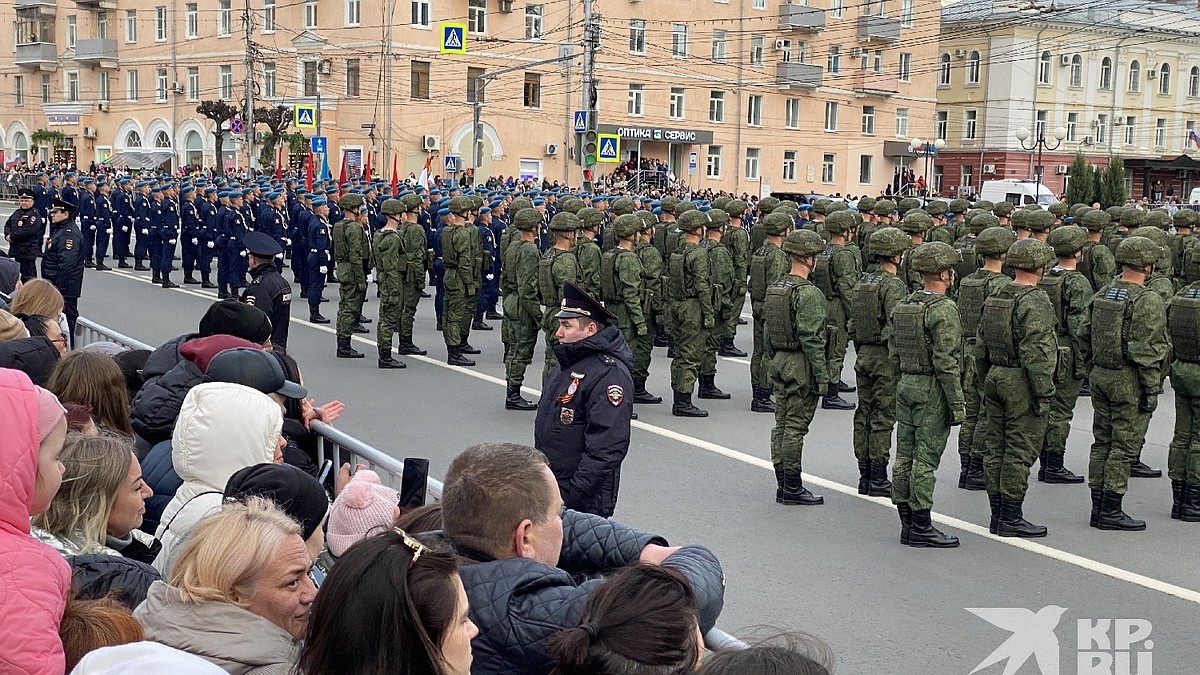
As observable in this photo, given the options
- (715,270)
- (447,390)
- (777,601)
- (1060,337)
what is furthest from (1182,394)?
(447,390)

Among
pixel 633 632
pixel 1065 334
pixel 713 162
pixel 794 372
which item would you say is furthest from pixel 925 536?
pixel 713 162

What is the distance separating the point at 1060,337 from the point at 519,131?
39.3 meters

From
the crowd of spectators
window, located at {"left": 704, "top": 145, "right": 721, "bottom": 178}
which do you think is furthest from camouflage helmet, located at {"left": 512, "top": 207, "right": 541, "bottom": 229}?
window, located at {"left": 704, "top": 145, "right": 721, "bottom": 178}

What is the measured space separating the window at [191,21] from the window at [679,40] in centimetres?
1940

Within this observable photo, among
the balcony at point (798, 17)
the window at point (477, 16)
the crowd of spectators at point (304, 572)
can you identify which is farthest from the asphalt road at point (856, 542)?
the balcony at point (798, 17)

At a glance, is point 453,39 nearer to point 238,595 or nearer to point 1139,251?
point 1139,251

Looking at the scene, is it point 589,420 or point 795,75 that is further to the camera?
point 795,75

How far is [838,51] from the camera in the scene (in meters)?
57.6

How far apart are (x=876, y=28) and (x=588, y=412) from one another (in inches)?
2151

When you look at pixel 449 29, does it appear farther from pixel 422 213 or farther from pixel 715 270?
pixel 715 270

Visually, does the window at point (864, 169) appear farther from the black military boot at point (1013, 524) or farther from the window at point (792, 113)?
the black military boot at point (1013, 524)

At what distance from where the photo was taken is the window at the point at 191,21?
2087 inches

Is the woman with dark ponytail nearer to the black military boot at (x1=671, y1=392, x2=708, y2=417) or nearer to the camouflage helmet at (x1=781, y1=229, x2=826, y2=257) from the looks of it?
the camouflage helmet at (x1=781, y1=229, x2=826, y2=257)

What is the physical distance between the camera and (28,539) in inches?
127
